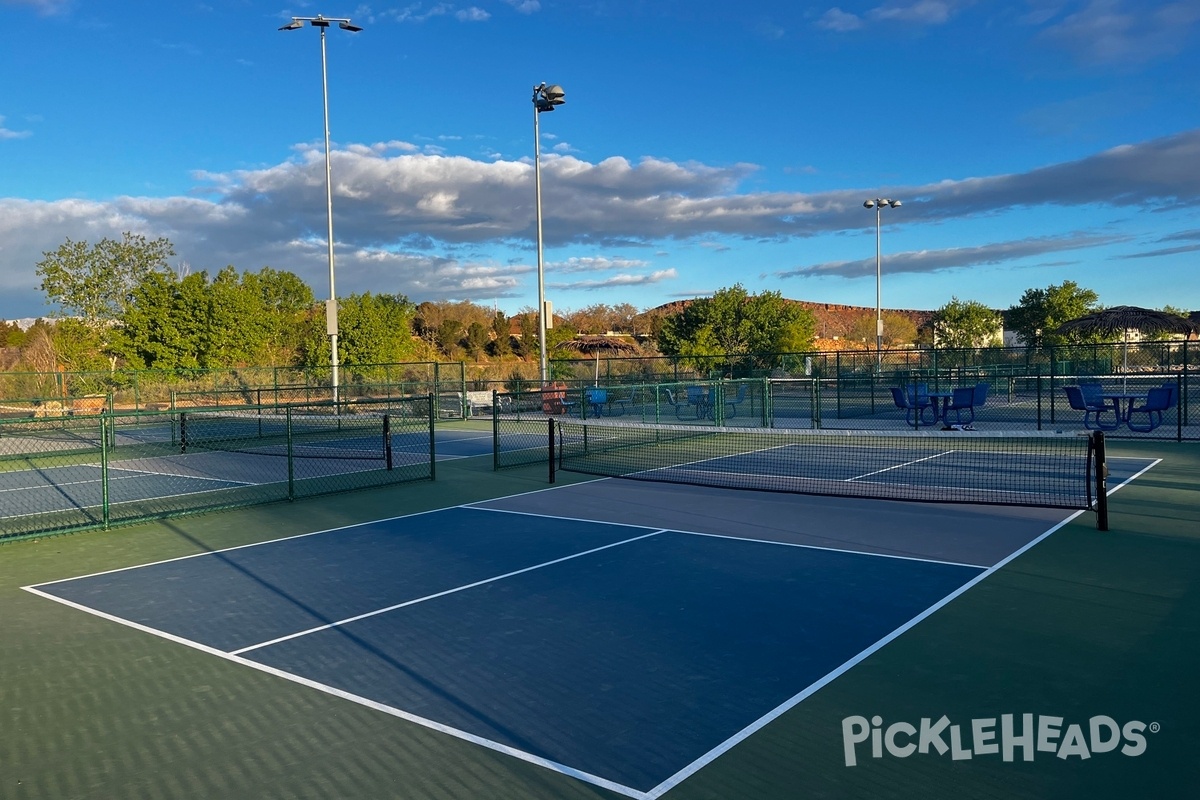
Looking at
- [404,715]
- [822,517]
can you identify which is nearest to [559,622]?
[404,715]

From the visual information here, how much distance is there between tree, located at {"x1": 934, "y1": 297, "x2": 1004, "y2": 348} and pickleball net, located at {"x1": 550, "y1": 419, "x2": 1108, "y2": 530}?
2021 inches

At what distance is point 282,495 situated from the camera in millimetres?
13594

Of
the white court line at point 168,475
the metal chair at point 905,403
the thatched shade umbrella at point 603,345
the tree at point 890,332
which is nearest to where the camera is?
the white court line at point 168,475

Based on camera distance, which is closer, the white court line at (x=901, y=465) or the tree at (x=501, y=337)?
the white court line at (x=901, y=465)

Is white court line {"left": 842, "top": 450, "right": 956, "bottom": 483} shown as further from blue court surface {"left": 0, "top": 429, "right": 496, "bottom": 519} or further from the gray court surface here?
blue court surface {"left": 0, "top": 429, "right": 496, "bottom": 519}

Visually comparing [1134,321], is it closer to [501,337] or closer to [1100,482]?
[1100,482]

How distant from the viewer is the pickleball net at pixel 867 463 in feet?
39.9

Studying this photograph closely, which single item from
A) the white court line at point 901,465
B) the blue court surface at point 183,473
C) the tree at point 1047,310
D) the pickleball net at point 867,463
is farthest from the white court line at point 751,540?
the tree at point 1047,310

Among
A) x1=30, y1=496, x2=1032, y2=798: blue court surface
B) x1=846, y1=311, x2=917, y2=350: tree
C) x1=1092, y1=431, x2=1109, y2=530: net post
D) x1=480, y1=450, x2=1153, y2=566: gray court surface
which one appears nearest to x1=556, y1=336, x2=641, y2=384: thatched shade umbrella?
x1=846, y1=311, x2=917, y2=350: tree

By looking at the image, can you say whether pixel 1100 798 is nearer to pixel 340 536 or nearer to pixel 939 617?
pixel 939 617

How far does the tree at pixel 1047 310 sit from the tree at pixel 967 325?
199 cm

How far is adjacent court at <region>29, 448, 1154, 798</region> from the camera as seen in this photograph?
495cm


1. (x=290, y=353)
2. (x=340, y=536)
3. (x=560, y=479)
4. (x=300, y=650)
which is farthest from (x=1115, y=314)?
(x=290, y=353)

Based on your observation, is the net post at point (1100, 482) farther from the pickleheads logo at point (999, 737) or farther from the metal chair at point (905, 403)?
the metal chair at point (905, 403)
